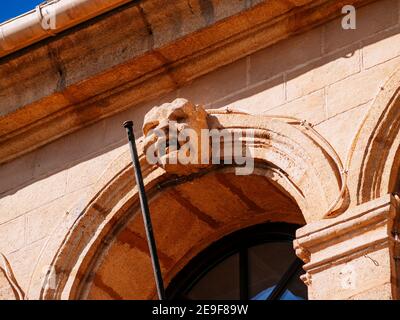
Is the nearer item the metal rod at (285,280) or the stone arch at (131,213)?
the stone arch at (131,213)

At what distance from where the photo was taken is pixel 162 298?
11.1m

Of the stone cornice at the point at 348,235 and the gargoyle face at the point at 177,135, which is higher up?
the gargoyle face at the point at 177,135

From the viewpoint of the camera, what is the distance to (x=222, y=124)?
12.3 metres

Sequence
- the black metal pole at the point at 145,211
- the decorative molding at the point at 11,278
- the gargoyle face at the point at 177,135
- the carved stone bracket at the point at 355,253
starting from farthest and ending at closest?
the decorative molding at the point at 11,278 → the gargoyle face at the point at 177,135 → the black metal pole at the point at 145,211 → the carved stone bracket at the point at 355,253

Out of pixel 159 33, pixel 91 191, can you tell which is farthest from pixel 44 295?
pixel 159 33

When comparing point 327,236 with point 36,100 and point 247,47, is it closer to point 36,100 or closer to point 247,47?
point 247,47

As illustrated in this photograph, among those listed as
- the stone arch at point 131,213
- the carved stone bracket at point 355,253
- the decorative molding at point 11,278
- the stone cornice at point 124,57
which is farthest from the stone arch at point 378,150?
the decorative molding at point 11,278

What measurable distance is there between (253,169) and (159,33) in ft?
3.76

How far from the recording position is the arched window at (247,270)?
1229 cm

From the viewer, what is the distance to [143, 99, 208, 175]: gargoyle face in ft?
40.1

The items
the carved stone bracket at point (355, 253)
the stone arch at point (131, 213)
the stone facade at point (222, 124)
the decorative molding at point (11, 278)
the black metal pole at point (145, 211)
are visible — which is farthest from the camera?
the decorative molding at point (11, 278)

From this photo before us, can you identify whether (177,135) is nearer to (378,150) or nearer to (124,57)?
(124,57)

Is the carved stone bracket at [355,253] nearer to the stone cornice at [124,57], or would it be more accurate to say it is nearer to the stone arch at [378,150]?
the stone arch at [378,150]

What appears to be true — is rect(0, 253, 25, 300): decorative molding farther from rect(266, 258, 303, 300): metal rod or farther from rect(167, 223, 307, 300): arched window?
rect(266, 258, 303, 300): metal rod
